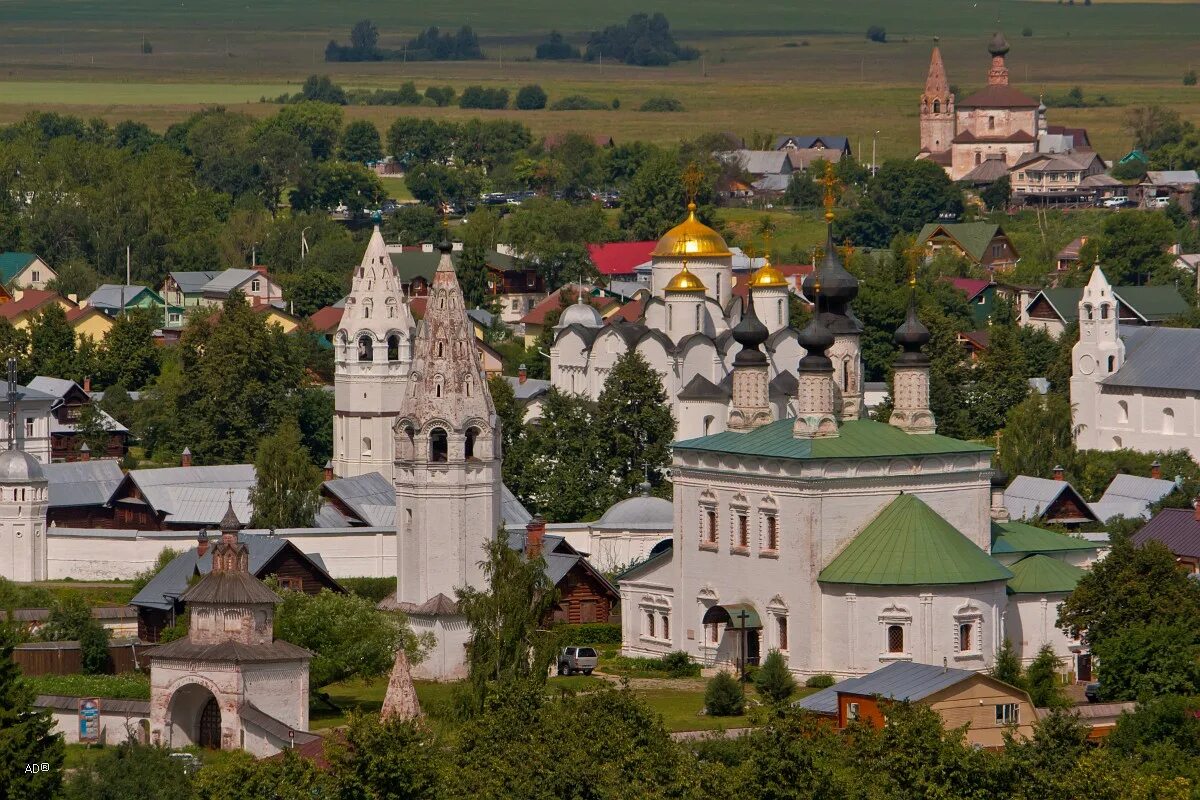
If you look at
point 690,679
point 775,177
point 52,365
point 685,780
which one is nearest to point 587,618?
point 690,679

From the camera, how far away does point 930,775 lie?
133ft

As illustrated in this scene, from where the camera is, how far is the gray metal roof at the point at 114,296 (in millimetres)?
105312

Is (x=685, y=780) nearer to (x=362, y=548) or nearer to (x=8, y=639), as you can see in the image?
(x=8, y=639)

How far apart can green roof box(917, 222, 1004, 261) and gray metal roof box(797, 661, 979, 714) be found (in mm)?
70952

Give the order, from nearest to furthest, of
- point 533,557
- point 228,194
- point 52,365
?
point 533,557, point 52,365, point 228,194

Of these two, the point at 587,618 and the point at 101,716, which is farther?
the point at 587,618

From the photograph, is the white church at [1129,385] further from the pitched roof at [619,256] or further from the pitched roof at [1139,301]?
the pitched roof at [619,256]

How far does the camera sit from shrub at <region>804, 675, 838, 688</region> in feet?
173

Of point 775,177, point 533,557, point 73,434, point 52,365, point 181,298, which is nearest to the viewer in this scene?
point 533,557

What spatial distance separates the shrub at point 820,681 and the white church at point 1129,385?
94.7 ft

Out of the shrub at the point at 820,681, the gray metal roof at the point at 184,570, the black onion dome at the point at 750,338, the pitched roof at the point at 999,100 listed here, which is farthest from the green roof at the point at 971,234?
the shrub at the point at 820,681

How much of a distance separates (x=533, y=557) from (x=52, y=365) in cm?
3759

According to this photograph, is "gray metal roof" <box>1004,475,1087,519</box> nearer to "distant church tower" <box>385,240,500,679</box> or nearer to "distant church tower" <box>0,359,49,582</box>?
"distant church tower" <box>385,240,500,679</box>

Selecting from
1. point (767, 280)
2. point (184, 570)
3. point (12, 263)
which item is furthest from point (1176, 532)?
point (12, 263)
